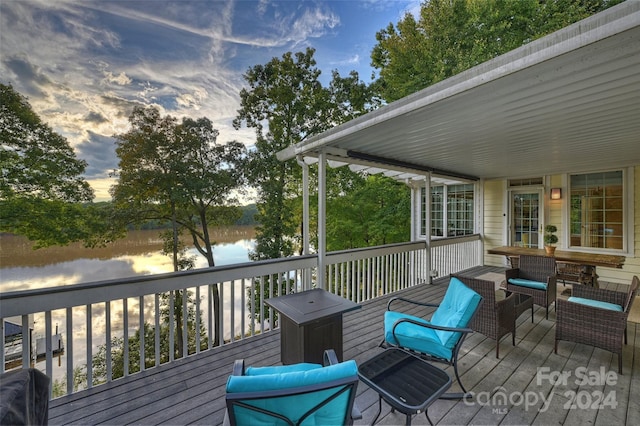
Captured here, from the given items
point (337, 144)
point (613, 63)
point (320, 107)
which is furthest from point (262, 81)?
point (613, 63)

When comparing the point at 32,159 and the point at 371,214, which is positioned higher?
the point at 32,159

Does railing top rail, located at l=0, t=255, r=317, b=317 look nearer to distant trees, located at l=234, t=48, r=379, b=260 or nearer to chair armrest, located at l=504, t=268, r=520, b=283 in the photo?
chair armrest, located at l=504, t=268, r=520, b=283

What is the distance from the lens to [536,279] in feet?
14.6

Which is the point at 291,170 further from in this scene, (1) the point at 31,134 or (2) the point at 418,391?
(2) the point at 418,391

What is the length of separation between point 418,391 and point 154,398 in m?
2.25

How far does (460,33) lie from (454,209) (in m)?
6.96

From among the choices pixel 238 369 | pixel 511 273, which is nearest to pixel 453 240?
pixel 511 273

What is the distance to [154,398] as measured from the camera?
7.55ft

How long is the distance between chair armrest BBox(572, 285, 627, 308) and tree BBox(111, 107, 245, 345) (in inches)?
391

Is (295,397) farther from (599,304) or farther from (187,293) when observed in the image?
A: (599,304)

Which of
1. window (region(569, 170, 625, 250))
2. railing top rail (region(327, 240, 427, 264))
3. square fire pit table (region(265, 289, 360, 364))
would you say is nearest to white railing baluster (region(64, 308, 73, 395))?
square fire pit table (region(265, 289, 360, 364))

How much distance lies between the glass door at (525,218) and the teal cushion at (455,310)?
6.09 m

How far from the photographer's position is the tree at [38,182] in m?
6.40

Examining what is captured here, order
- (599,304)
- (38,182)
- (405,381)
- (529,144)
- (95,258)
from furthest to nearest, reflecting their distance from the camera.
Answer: (95,258) → (38,182) → (529,144) → (599,304) → (405,381)
